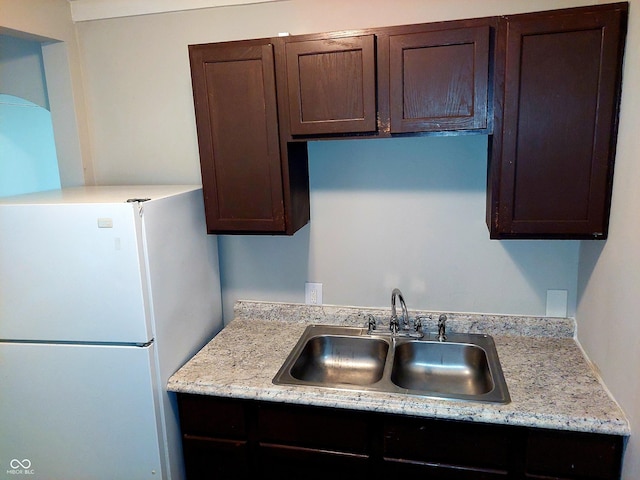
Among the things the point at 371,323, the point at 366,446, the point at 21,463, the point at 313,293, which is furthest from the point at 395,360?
the point at 21,463

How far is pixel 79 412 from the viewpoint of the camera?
5.79ft

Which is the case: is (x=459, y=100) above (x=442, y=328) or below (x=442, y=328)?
above

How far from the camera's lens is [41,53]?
2281 millimetres

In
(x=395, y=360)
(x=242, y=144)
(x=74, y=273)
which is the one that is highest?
Result: (x=242, y=144)

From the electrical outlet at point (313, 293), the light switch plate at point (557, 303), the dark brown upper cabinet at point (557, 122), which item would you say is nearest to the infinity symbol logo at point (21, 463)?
the electrical outlet at point (313, 293)

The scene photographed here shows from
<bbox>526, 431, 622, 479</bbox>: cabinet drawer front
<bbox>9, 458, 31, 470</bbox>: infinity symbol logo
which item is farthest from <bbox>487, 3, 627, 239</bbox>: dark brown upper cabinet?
<bbox>9, 458, 31, 470</bbox>: infinity symbol logo

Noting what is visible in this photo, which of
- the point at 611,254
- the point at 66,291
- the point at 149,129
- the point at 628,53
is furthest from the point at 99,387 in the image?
the point at 628,53

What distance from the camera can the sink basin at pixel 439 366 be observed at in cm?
195

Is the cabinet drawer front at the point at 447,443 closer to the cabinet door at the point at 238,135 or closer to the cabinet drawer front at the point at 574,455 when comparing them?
the cabinet drawer front at the point at 574,455

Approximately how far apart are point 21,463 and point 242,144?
1600 mm

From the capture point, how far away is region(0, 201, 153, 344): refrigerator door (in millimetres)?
1605

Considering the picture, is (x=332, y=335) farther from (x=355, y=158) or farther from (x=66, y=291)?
(x=66, y=291)

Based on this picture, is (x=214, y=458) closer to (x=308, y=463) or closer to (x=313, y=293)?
(x=308, y=463)
